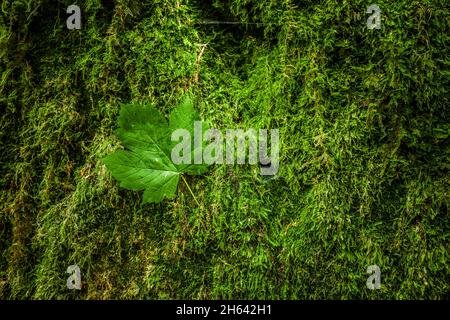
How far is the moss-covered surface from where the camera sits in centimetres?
195

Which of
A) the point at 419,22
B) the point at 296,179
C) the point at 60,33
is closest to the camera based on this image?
the point at 419,22

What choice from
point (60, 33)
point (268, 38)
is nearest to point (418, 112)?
point (268, 38)

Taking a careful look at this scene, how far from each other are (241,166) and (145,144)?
0.58m

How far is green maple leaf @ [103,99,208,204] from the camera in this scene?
1940mm

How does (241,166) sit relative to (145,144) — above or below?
below

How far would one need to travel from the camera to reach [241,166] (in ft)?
6.70

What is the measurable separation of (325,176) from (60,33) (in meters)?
1.90

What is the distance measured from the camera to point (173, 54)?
2080mm

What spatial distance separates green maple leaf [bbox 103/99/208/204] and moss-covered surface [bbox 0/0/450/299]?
146 mm

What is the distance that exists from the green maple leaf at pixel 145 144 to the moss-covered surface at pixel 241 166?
15 cm

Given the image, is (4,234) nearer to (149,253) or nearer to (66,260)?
(66,260)

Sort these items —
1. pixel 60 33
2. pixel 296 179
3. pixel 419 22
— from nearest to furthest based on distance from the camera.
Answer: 1. pixel 419 22
2. pixel 296 179
3. pixel 60 33

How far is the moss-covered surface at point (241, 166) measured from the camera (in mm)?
1947

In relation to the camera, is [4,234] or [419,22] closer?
[419,22]
